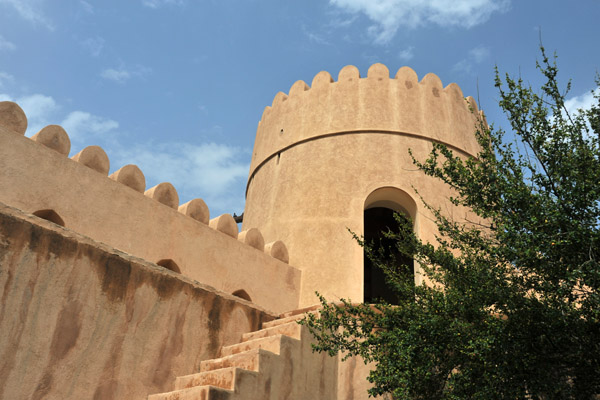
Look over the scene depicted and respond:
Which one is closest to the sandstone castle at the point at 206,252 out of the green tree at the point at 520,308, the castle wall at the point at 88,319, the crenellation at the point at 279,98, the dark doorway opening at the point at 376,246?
the castle wall at the point at 88,319

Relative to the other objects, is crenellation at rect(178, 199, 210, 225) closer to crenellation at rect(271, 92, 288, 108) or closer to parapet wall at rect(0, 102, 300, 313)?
parapet wall at rect(0, 102, 300, 313)

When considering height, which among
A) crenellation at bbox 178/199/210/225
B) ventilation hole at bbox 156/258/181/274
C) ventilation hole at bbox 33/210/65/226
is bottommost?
ventilation hole at bbox 156/258/181/274

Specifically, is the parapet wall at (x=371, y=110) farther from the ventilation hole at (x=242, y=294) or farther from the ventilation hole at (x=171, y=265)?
the ventilation hole at (x=171, y=265)

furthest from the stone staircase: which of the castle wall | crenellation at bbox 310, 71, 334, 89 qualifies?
crenellation at bbox 310, 71, 334, 89

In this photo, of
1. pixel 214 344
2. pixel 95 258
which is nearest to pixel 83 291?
pixel 95 258

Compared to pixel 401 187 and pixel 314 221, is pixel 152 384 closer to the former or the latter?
pixel 314 221

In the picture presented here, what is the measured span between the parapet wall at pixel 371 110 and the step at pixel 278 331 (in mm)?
3830

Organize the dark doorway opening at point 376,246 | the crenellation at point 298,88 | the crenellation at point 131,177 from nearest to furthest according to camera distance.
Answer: the crenellation at point 131,177, the crenellation at point 298,88, the dark doorway opening at point 376,246

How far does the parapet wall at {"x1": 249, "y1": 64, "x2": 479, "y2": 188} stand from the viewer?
894 centimetres

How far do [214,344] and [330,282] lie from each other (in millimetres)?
2168

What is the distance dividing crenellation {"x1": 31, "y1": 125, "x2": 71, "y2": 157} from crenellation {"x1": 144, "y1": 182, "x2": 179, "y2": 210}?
3.55ft

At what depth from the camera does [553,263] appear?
4.51m

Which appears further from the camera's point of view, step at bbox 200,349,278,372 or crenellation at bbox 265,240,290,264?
crenellation at bbox 265,240,290,264

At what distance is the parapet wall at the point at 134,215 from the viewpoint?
5.53m
